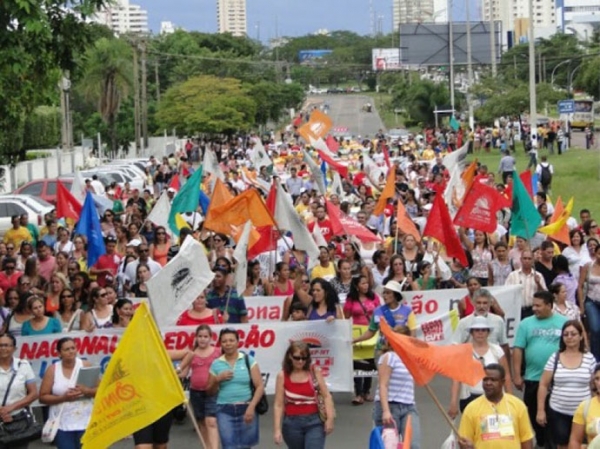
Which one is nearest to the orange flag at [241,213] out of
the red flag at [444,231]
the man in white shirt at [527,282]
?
the red flag at [444,231]

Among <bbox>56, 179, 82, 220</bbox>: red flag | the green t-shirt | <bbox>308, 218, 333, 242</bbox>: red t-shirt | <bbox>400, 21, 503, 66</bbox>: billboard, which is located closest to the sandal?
the green t-shirt

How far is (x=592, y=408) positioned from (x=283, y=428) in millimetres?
2211

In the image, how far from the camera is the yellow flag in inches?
336

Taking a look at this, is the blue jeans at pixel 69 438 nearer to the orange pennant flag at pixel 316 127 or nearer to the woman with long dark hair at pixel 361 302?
the woman with long dark hair at pixel 361 302

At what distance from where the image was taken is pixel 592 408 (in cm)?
848

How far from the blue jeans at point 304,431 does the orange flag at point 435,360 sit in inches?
42.6

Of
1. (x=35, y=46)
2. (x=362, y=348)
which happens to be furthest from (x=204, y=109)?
(x=362, y=348)

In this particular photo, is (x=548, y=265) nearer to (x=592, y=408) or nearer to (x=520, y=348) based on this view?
(x=520, y=348)

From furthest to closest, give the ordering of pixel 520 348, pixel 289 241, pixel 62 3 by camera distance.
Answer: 1. pixel 289 241
2. pixel 62 3
3. pixel 520 348

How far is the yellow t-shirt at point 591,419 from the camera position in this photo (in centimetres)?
842

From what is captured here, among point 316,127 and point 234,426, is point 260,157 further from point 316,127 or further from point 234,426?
point 234,426

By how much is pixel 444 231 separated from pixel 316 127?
15.7 metres

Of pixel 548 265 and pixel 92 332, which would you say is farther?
pixel 548 265

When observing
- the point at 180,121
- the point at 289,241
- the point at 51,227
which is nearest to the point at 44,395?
the point at 289,241
